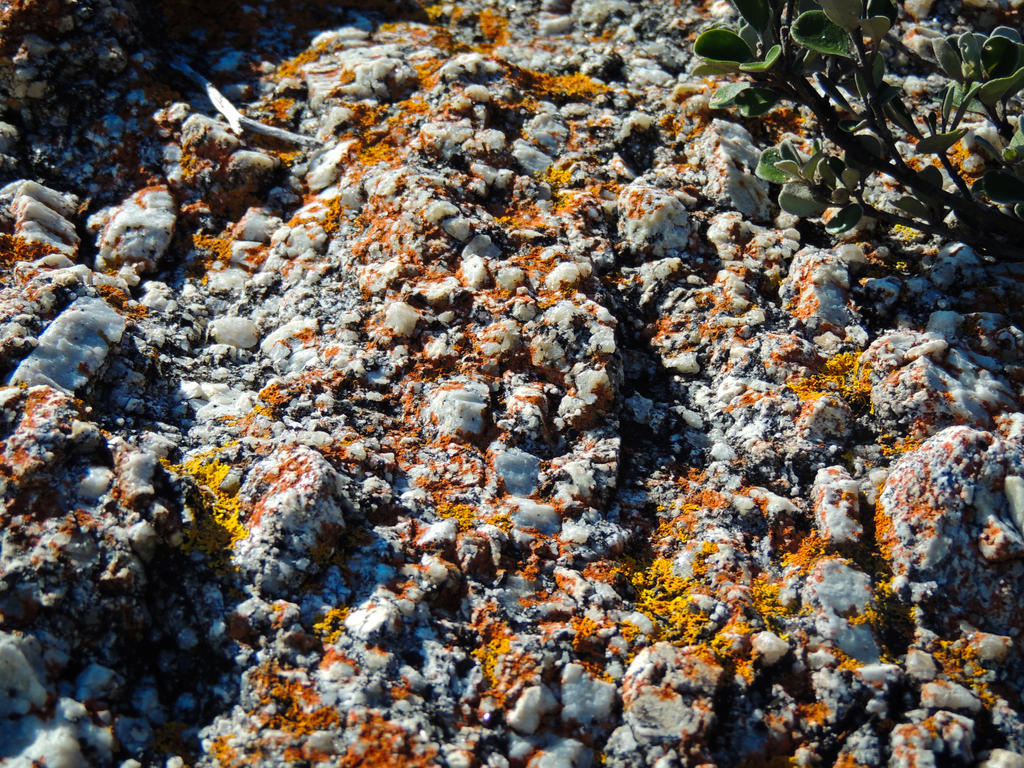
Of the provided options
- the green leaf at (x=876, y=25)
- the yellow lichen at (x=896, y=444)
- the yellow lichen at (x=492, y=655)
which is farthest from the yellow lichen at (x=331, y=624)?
the green leaf at (x=876, y=25)

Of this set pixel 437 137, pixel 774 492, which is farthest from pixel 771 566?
pixel 437 137

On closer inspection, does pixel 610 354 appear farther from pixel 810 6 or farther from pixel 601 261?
pixel 810 6

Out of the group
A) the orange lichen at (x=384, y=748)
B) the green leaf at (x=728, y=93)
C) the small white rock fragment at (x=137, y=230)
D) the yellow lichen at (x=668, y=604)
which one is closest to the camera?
the orange lichen at (x=384, y=748)

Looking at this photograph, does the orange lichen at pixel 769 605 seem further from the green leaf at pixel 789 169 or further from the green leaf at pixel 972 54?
the green leaf at pixel 972 54

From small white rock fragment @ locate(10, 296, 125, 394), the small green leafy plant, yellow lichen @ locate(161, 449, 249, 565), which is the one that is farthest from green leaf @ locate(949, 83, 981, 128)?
small white rock fragment @ locate(10, 296, 125, 394)

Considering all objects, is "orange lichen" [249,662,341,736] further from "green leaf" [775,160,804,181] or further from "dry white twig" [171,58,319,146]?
"dry white twig" [171,58,319,146]

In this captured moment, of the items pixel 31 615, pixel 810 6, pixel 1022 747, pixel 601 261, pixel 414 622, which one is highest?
pixel 810 6
